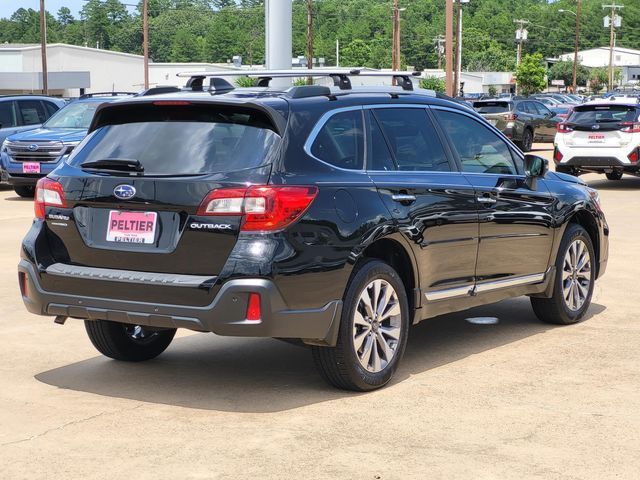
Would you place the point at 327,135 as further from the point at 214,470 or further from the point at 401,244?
the point at 214,470

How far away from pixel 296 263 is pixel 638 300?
4.76 metres

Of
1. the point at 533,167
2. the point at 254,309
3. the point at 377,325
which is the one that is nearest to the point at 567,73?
the point at 533,167

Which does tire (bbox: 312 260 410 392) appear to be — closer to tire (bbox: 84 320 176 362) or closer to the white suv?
tire (bbox: 84 320 176 362)

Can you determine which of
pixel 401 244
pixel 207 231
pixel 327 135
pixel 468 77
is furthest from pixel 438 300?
pixel 468 77

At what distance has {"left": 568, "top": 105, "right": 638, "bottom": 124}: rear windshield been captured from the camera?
2216 cm

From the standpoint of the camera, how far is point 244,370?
733cm

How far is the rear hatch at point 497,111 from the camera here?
35.3 metres

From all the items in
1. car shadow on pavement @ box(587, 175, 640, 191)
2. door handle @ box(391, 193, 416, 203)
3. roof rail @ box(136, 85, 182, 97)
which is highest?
roof rail @ box(136, 85, 182, 97)

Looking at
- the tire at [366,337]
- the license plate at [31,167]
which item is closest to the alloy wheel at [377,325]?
the tire at [366,337]

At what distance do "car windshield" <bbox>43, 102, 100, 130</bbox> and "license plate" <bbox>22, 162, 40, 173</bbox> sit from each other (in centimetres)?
121

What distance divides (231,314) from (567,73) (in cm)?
16537

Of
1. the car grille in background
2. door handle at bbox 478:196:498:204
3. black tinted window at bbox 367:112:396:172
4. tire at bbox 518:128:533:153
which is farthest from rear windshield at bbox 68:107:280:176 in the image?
tire at bbox 518:128:533:153

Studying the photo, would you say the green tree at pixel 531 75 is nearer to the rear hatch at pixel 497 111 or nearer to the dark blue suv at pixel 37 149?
the rear hatch at pixel 497 111

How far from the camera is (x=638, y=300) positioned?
10.0 metres
